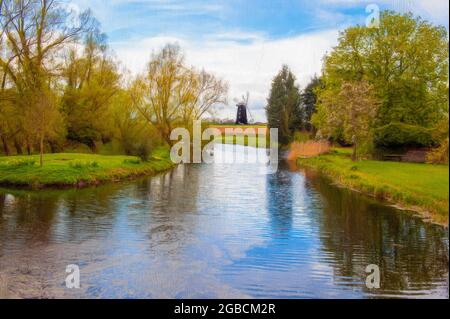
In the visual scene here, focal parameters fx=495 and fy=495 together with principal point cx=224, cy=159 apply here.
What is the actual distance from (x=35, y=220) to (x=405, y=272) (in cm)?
1132

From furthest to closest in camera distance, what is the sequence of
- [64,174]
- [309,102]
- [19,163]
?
[309,102] < [19,163] < [64,174]

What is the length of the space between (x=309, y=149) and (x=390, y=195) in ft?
90.1

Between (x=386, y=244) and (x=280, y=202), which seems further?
(x=280, y=202)

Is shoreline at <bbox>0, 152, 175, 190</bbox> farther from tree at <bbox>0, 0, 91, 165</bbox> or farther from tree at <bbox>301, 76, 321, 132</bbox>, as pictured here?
tree at <bbox>301, 76, 321, 132</bbox>

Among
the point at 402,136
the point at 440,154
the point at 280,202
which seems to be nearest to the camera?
the point at 440,154

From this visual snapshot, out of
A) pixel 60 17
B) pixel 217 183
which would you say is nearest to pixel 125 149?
pixel 60 17

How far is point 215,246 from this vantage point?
13.0 m

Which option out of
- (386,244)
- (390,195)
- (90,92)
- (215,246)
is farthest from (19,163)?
(386,244)

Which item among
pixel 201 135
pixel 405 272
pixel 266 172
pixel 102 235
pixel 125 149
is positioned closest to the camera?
pixel 405 272

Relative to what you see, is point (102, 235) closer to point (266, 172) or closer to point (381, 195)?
point (381, 195)

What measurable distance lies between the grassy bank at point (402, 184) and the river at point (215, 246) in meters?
0.83

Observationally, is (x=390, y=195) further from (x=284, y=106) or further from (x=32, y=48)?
(x=284, y=106)

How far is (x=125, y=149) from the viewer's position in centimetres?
3928

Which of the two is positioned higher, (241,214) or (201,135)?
(201,135)
